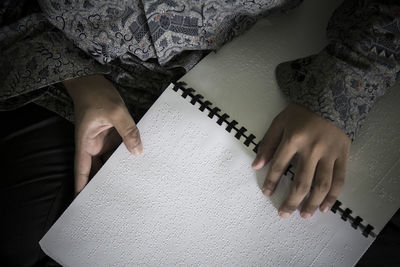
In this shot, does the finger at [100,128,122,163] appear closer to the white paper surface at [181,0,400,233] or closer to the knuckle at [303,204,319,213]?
the white paper surface at [181,0,400,233]

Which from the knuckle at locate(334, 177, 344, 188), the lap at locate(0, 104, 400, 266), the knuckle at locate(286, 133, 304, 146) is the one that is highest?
the knuckle at locate(286, 133, 304, 146)

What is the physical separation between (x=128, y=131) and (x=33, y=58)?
0.70 ft

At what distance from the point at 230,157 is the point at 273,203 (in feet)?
0.33

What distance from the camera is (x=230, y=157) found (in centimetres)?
55

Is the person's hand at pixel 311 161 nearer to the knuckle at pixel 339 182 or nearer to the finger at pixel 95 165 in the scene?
the knuckle at pixel 339 182

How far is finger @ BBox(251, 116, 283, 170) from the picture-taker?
0.53 m

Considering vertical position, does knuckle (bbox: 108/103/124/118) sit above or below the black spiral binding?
below

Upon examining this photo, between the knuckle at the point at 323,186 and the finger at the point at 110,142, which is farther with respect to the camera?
the finger at the point at 110,142

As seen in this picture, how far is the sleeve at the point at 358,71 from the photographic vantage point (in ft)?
1.65

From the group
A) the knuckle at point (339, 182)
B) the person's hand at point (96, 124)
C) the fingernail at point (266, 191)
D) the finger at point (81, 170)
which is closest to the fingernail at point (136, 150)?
the person's hand at point (96, 124)

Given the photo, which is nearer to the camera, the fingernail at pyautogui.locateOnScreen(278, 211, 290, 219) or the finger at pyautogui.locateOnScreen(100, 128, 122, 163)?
the fingernail at pyautogui.locateOnScreen(278, 211, 290, 219)

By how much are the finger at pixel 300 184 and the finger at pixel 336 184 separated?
0.04 metres

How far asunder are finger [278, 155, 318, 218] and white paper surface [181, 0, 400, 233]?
7 cm

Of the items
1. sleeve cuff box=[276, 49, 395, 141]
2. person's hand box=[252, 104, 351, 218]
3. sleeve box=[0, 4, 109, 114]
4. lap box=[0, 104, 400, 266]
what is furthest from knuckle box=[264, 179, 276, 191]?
sleeve box=[0, 4, 109, 114]
